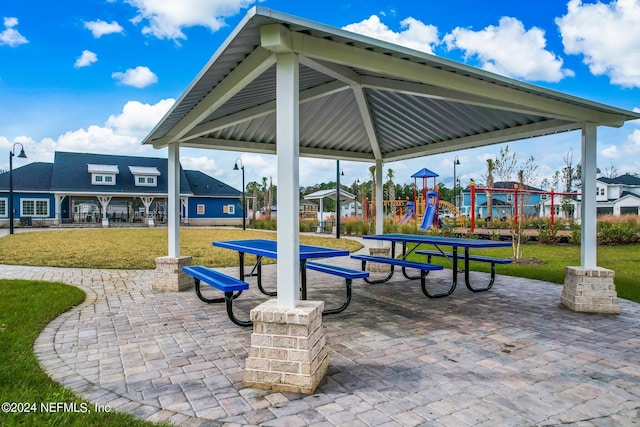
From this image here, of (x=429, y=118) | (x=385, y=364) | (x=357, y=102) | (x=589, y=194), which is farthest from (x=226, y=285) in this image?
(x=589, y=194)

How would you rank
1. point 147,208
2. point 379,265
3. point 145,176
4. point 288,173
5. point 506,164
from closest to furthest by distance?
point 288,173 < point 379,265 < point 506,164 < point 147,208 < point 145,176

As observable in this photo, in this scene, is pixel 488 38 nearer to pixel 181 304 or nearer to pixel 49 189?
pixel 181 304

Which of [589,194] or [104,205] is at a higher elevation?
[104,205]

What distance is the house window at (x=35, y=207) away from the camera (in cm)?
3003

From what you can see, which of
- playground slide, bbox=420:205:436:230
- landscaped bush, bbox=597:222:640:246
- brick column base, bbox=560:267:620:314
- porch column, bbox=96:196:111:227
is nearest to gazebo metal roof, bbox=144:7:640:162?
brick column base, bbox=560:267:620:314

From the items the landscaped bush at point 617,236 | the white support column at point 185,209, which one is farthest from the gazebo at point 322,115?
the white support column at point 185,209

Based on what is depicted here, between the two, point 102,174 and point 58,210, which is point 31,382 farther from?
point 102,174

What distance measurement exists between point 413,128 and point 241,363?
5.67m

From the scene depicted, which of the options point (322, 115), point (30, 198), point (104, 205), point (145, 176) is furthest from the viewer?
point (145, 176)

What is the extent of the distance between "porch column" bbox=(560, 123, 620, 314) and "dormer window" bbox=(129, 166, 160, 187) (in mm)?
33696

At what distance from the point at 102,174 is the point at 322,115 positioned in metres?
30.9

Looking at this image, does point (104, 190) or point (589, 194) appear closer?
point (589, 194)

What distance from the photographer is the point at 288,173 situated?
10.9ft

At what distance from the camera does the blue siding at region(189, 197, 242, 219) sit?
118 feet
